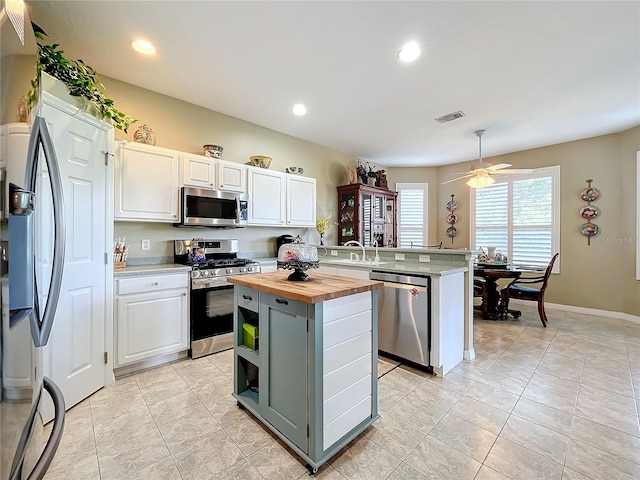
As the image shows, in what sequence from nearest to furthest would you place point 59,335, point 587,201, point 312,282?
1. point 312,282
2. point 59,335
3. point 587,201

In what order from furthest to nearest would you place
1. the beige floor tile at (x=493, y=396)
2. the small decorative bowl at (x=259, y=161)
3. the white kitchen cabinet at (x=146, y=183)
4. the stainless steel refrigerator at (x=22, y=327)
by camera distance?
1. the small decorative bowl at (x=259, y=161)
2. the white kitchen cabinet at (x=146, y=183)
3. the beige floor tile at (x=493, y=396)
4. the stainless steel refrigerator at (x=22, y=327)

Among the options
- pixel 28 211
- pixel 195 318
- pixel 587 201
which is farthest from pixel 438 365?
pixel 587 201

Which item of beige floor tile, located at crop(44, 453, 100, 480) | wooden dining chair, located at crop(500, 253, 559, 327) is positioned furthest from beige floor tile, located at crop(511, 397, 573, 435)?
beige floor tile, located at crop(44, 453, 100, 480)

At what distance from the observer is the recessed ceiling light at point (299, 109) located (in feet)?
11.1

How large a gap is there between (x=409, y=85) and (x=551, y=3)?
3.99ft

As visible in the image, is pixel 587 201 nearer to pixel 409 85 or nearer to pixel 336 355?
pixel 409 85

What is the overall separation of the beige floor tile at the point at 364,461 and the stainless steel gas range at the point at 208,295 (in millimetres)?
1835

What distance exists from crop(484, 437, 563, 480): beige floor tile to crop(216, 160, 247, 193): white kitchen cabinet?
3.29m

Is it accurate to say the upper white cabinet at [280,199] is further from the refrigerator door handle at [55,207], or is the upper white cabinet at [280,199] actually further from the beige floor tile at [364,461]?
the beige floor tile at [364,461]

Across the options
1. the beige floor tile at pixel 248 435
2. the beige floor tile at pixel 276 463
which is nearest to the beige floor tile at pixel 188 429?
the beige floor tile at pixel 248 435

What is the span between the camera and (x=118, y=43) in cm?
228

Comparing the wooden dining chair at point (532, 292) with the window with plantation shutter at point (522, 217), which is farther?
the window with plantation shutter at point (522, 217)

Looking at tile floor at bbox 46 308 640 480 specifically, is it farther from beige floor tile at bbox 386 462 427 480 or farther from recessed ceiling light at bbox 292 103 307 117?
recessed ceiling light at bbox 292 103 307 117

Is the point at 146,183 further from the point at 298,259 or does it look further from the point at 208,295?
the point at 298,259
